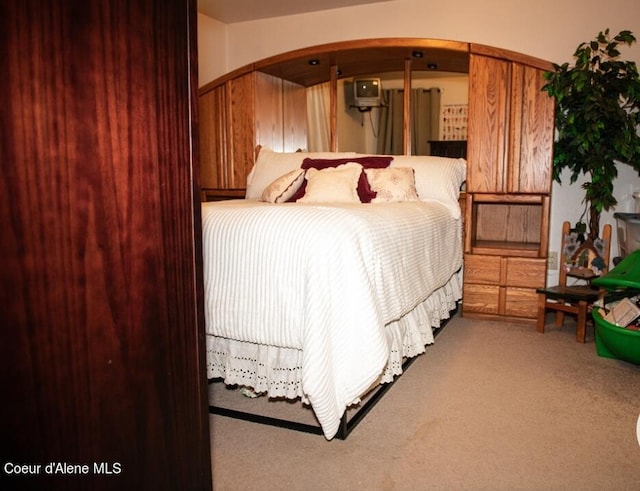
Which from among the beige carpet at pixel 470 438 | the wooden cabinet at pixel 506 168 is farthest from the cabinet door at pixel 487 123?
the beige carpet at pixel 470 438

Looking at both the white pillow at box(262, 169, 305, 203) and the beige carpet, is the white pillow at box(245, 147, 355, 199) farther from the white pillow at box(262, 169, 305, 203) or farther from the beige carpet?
the beige carpet

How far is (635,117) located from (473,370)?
5.94ft

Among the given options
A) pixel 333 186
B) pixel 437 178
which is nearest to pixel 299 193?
pixel 333 186

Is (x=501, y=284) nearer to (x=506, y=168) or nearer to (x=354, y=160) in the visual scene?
(x=506, y=168)

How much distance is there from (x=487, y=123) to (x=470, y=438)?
2.20 meters

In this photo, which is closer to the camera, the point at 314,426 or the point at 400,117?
the point at 314,426

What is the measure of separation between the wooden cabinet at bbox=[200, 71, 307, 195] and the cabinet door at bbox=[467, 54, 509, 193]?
1.46 m

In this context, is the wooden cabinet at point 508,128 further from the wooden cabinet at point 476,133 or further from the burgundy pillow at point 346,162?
the burgundy pillow at point 346,162

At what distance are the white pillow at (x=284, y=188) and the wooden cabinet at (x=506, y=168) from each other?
1155mm

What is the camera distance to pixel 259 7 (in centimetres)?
404

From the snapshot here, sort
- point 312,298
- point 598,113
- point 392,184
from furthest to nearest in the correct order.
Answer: point 392,184 → point 598,113 → point 312,298

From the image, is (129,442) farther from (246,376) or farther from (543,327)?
(543,327)

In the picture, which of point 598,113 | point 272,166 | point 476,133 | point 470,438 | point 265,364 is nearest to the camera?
point 470,438

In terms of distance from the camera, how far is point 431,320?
9.53 ft
